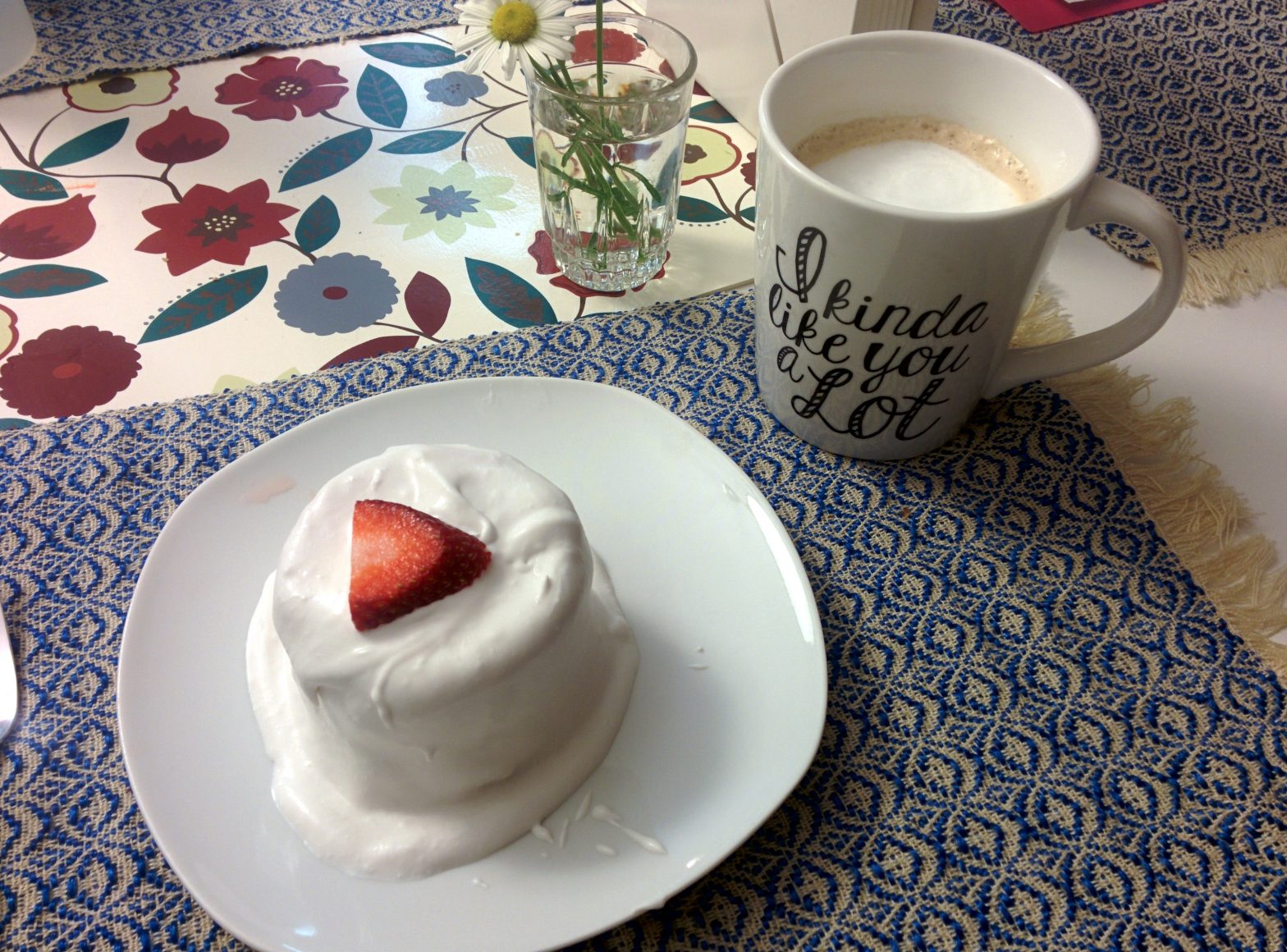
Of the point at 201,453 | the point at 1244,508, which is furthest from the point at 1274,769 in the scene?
the point at 201,453

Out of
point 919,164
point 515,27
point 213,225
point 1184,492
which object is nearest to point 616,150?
point 515,27

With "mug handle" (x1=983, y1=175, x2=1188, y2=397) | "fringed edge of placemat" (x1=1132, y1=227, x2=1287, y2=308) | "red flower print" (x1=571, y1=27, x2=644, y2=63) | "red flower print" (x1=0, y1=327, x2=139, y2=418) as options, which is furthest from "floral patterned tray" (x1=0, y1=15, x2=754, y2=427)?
"fringed edge of placemat" (x1=1132, y1=227, x2=1287, y2=308)

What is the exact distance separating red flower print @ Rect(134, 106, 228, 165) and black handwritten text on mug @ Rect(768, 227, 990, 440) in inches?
23.7

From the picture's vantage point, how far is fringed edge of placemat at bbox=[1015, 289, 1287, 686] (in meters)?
0.62

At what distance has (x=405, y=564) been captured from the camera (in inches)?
18.5

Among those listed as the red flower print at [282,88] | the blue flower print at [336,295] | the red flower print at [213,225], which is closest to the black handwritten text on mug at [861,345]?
the blue flower print at [336,295]

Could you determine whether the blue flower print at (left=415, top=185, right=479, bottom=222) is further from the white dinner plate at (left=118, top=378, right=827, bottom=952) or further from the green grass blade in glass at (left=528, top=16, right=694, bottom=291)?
the white dinner plate at (left=118, top=378, right=827, bottom=952)

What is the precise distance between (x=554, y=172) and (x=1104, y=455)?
0.48m

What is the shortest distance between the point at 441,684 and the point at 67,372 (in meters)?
0.49

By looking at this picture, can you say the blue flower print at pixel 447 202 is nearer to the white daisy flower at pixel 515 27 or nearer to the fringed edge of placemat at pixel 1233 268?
the white daisy flower at pixel 515 27

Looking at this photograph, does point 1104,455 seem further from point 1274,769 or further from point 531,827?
point 531,827

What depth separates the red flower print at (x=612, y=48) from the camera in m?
0.82

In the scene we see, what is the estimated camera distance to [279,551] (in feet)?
1.99

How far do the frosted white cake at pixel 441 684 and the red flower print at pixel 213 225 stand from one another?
409 millimetres
